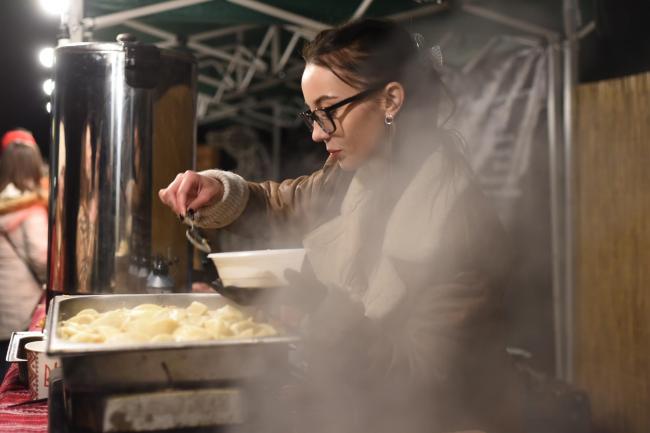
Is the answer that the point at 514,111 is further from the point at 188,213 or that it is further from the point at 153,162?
the point at 188,213

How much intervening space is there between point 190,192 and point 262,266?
0.72 m

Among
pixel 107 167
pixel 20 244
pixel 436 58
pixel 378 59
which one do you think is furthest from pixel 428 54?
pixel 20 244

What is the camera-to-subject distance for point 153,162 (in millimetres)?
2670

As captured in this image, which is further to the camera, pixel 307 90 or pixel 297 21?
pixel 297 21

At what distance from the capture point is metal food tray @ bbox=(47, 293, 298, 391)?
1.15 metres

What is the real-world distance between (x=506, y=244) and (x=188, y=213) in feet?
3.15

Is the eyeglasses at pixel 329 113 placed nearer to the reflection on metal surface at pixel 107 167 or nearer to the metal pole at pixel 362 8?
the reflection on metal surface at pixel 107 167

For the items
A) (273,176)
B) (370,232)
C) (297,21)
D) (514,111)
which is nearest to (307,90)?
(370,232)

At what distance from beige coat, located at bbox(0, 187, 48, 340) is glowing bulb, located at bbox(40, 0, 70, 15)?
122cm

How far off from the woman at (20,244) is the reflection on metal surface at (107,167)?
5.97ft

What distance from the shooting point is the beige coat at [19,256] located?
4.28 m

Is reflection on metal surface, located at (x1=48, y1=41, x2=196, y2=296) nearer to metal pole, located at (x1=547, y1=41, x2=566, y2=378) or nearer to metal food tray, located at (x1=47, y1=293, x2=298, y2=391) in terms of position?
metal food tray, located at (x1=47, y1=293, x2=298, y2=391)

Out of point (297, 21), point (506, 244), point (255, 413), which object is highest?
point (297, 21)

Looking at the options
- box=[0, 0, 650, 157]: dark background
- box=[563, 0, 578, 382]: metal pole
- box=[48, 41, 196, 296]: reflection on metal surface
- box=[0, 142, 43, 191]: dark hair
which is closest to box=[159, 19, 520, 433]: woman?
box=[48, 41, 196, 296]: reflection on metal surface
